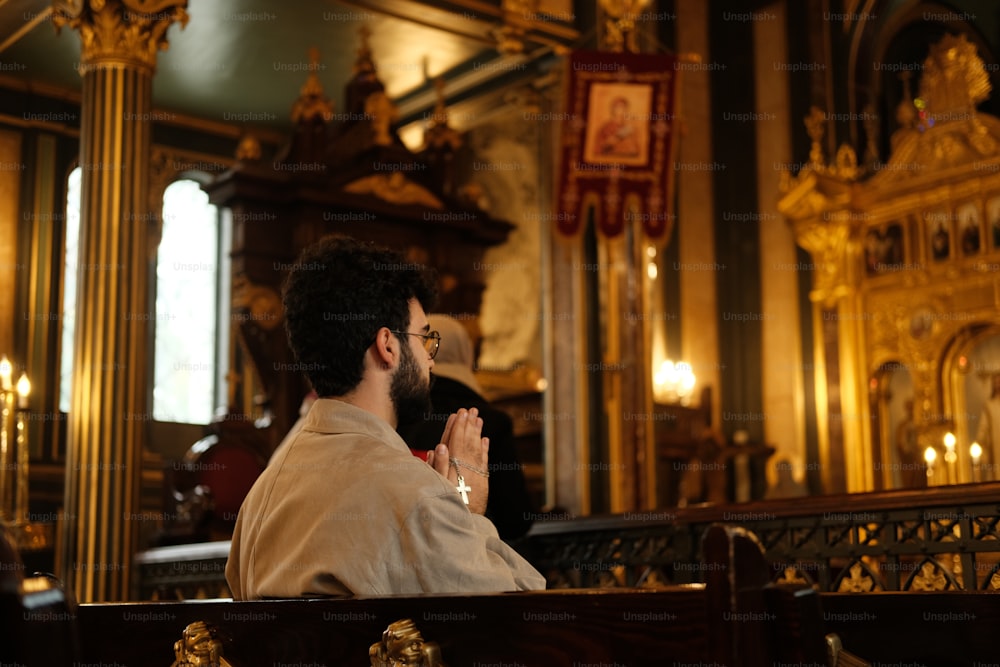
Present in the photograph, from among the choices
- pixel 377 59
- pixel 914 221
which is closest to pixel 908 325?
pixel 914 221

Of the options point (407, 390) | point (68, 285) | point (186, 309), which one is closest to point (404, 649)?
point (407, 390)

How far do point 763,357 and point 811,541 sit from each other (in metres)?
10.2

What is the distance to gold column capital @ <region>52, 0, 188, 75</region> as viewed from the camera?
752 centimetres

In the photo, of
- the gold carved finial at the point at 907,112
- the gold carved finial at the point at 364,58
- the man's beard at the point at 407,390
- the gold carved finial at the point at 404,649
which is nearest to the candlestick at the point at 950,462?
the gold carved finial at the point at 907,112

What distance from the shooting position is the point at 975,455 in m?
11.8

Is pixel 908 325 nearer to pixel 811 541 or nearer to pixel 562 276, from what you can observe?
pixel 562 276

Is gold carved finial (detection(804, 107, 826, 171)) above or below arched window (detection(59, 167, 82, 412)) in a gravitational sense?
above

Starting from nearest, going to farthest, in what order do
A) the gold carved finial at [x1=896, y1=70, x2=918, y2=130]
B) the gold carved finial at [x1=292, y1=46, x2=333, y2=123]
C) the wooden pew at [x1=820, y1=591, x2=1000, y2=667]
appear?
the wooden pew at [x1=820, y1=591, x2=1000, y2=667], the gold carved finial at [x1=292, y1=46, x2=333, y2=123], the gold carved finial at [x1=896, y1=70, x2=918, y2=130]

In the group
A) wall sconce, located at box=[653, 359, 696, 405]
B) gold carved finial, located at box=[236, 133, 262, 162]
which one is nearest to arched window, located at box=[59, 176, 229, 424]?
gold carved finial, located at box=[236, 133, 262, 162]

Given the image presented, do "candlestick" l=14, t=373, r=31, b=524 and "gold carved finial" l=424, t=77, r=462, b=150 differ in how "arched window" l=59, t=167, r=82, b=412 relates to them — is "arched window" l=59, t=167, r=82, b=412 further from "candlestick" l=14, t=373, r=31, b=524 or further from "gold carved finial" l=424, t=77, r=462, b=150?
"candlestick" l=14, t=373, r=31, b=524

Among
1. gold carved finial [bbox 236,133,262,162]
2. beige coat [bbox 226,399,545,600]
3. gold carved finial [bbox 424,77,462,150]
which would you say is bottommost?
beige coat [bbox 226,399,545,600]

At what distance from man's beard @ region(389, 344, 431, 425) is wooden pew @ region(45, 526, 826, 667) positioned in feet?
2.45

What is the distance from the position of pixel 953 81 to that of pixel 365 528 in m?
12.7

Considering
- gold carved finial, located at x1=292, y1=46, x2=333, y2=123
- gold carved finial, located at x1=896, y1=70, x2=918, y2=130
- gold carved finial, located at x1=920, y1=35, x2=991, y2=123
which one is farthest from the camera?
gold carved finial, located at x1=896, y1=70, x2=918, y2=130
